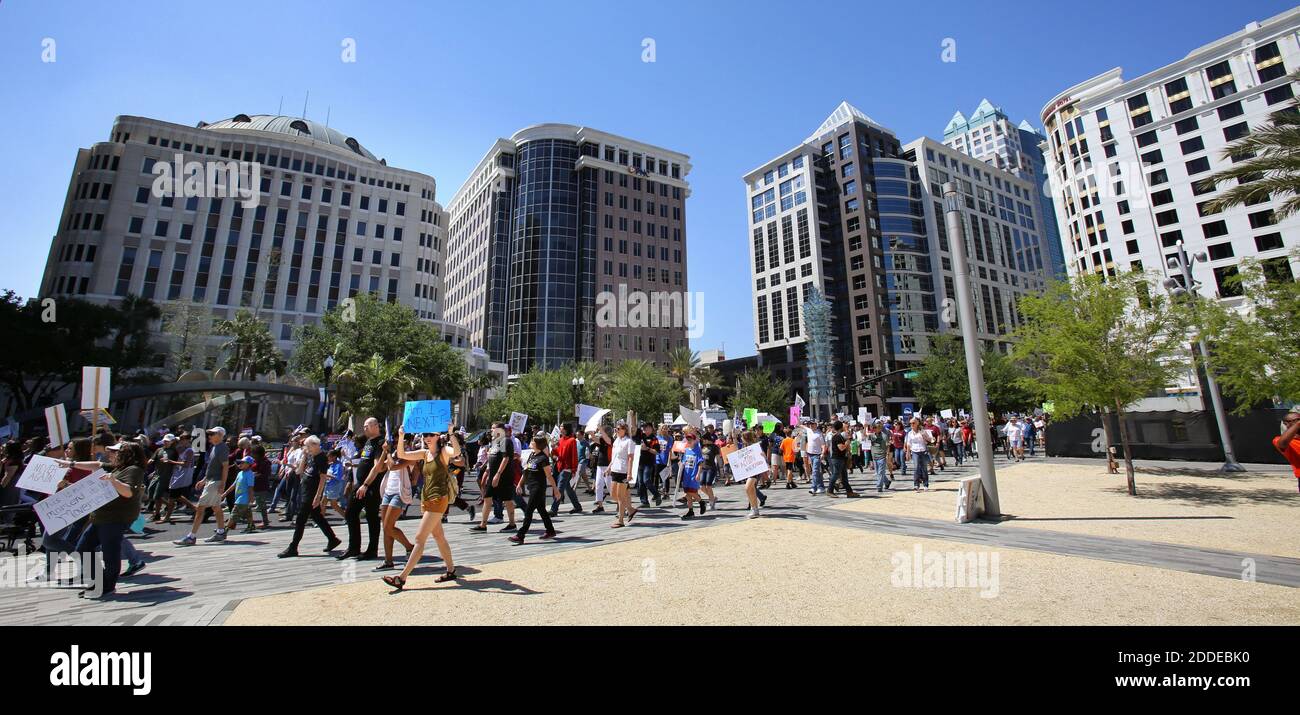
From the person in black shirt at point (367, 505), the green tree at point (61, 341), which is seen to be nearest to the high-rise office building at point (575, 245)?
the green tree at point (61, 341)

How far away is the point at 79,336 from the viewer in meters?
33.4

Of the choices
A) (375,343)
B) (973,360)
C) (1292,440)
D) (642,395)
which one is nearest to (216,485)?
(973,360)

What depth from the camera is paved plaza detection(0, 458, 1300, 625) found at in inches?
211

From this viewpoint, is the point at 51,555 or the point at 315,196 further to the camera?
the point at 315,196

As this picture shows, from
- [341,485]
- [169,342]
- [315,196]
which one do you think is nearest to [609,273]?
[315,196]

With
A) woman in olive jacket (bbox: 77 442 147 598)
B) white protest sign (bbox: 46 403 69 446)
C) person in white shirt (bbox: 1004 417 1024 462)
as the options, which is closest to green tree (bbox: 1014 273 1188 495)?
person in white shirt (bbox: 1004 417 1024 462)

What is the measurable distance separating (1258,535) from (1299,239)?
69.7 meters

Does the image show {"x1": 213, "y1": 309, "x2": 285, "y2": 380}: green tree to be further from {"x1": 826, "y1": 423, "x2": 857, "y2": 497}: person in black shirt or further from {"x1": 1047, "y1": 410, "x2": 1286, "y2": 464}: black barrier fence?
{"x1": 1047, "y1": 410, "x2": 1286, "y2": 464}: black barrier fence

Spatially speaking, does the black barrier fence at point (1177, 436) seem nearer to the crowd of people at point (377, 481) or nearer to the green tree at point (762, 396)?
the crowd of people at point (377, 481)

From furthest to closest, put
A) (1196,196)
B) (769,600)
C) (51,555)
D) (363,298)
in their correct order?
(1196,196) → (363,298) → (51,555) → (769,600)

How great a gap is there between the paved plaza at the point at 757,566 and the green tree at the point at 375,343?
2388cm

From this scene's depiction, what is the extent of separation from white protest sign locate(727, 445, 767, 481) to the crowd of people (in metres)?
0.27

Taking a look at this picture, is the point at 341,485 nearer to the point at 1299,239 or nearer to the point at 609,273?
A: the point at 609,273

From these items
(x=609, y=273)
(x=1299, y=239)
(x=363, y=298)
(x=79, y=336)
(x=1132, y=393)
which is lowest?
(x=1132, y=393)
